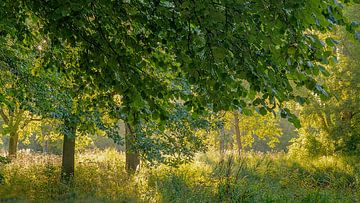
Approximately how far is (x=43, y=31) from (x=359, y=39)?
322cm

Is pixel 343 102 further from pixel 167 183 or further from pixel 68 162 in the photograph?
pixel 68 162

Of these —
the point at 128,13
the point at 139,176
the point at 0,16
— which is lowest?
the point at 139,176

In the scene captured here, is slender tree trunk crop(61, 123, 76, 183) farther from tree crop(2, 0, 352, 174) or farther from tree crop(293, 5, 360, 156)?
tree crop(293, 5, 360, 156)

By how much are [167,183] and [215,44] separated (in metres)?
8.34

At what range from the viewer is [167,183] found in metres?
11.1

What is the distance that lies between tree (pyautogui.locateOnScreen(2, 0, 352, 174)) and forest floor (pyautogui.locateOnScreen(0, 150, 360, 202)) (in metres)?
4.74

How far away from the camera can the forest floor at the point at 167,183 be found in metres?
9.39

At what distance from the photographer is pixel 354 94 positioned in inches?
656

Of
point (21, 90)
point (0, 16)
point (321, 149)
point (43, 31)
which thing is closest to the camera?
point (43, 31)

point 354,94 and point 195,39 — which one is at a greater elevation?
point 354,94

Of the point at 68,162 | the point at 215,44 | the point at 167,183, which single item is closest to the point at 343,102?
the point at 167,183

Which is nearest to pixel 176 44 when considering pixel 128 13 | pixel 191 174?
pixel 128 13

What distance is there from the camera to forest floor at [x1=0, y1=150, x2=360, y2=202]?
9.39 m

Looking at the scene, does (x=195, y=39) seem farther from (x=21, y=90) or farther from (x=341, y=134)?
(x=341, y=134)
